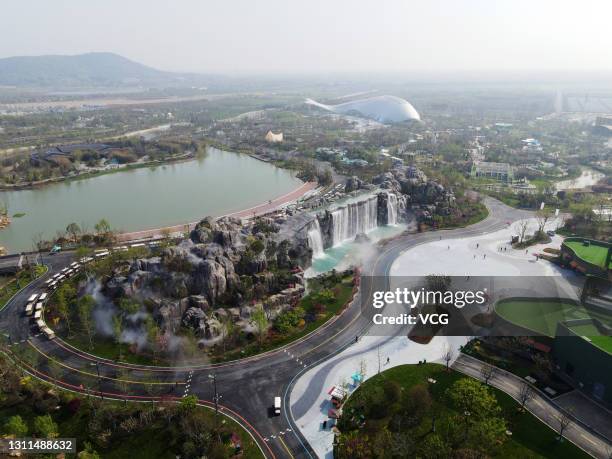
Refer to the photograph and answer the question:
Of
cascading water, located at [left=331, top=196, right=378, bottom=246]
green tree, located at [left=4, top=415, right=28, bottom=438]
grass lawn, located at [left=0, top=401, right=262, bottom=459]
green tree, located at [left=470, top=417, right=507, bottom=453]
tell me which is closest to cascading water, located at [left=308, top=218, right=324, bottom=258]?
cascading water, located at [left=331, top=196, right=378, bottom=246]

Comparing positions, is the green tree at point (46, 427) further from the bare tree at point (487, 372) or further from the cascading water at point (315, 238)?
the cascading water at point (315, 238)

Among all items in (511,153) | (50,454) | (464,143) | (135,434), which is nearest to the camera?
(50,454)

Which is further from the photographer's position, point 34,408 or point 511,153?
point 511,153

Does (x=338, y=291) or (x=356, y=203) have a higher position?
(x=356, y=203)

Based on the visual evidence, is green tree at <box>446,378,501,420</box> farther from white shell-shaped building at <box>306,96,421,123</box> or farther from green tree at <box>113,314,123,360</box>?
white shell-shaped building at <box>306,96,421,123</box>

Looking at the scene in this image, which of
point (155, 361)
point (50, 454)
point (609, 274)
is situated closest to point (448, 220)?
point (609, 274)

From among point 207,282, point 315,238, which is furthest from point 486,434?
point 315,238

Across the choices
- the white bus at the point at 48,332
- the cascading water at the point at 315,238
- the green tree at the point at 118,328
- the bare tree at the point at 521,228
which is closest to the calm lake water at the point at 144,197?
the cascading water at the point at 315,238

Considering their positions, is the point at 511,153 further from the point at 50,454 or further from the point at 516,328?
the point at 50,454

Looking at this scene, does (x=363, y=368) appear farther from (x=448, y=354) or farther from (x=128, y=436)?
(x=128, y=436)
